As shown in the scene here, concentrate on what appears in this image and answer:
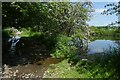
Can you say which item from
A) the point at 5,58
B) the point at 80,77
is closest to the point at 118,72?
the point at 80,77

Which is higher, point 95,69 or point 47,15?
point 47,15

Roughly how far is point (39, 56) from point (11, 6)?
3.62 meters

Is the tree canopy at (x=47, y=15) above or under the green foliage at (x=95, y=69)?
above

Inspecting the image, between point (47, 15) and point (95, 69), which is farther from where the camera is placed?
point (47, 15)

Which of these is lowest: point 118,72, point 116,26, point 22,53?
point 22,53

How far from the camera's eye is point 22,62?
1608 centimetres

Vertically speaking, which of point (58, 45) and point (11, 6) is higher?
point (11, 6)

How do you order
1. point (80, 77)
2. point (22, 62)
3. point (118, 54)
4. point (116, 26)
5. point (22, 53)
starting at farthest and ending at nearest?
point (22, 53), point (22, 62), point (80, 77), point (118, 54), point (116, 26)

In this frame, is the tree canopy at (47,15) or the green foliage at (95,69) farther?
the tree canopy at (47,15)

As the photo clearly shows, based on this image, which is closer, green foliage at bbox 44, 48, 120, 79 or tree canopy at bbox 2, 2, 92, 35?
green foliage at bbox 44, 48, 120, 79

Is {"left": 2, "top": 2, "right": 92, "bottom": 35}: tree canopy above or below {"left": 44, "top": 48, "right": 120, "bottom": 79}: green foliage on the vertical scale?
above

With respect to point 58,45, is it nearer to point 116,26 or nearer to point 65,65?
point 65,65

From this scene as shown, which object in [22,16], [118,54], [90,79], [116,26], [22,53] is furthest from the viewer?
[22,53]

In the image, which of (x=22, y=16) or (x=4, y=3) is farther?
(x=22, y=16)
